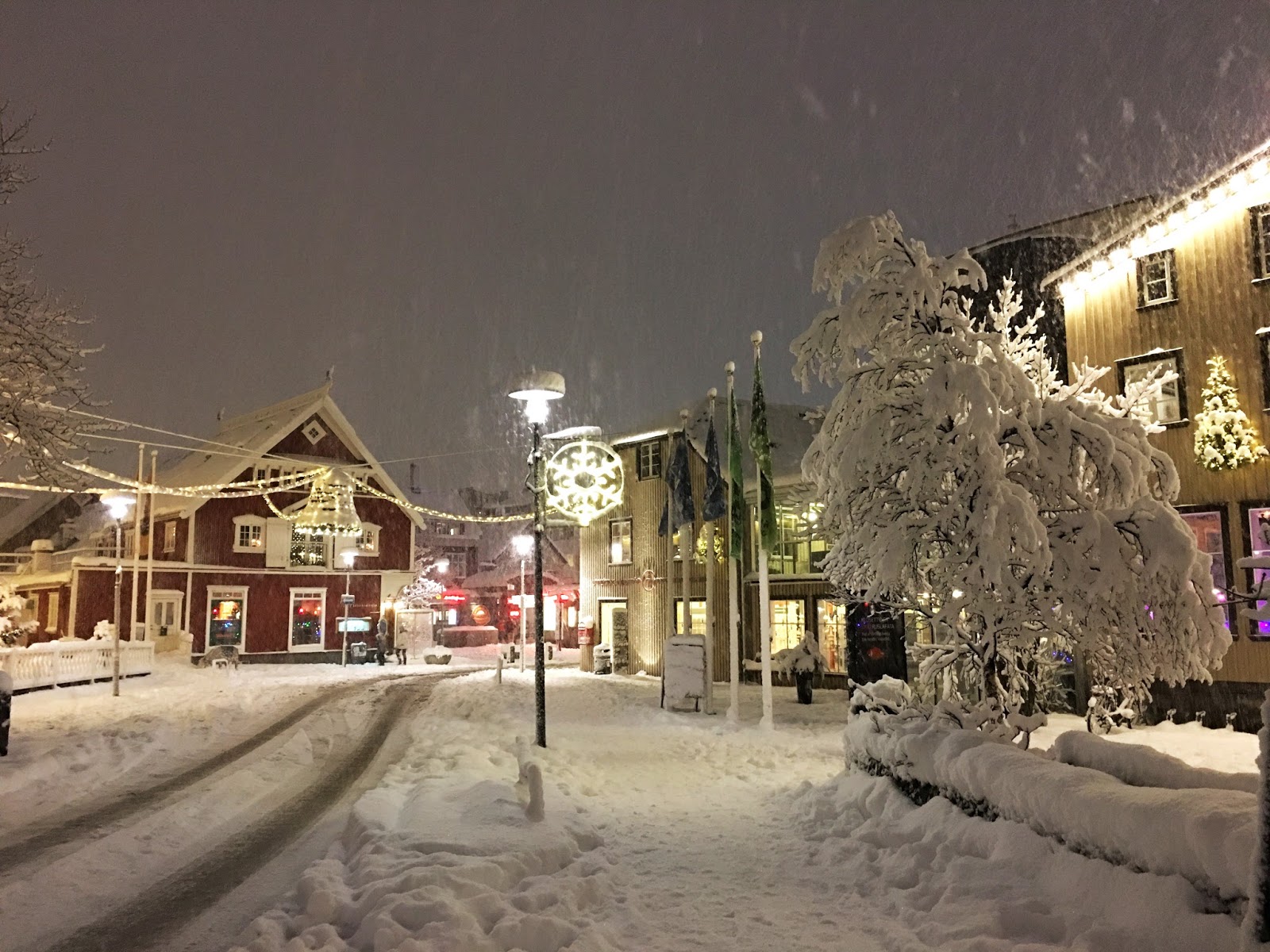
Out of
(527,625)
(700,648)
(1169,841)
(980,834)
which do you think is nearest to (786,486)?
(700,648)

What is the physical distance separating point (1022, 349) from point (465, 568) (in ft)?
202

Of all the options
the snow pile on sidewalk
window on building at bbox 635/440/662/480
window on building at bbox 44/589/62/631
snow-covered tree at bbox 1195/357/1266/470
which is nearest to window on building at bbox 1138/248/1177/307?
snow-covered tree at bbox 1195/357/1266/470

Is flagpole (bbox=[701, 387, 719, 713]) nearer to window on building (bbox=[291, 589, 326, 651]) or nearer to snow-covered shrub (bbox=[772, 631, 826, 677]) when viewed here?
snow-covered shrub (bbox=[772, 631, 826, 677])

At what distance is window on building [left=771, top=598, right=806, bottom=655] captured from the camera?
2770 centimetres

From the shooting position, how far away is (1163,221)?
17516mm

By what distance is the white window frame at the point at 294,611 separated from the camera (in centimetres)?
3794

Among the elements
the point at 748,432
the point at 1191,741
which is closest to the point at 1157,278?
the point at 1191,741

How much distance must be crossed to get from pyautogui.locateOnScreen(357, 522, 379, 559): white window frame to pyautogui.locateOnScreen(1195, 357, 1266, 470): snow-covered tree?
109 feet

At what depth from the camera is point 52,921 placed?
22.6ft

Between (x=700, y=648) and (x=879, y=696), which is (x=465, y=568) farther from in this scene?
(x=879, y=696)

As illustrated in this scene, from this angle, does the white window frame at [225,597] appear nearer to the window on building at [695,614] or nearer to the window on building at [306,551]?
the window on building at [306,551]

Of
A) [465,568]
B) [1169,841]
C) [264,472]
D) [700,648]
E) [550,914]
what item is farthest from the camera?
[465,568]

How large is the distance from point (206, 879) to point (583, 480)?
30.9 ft

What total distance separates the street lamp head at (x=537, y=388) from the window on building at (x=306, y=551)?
29.4m
